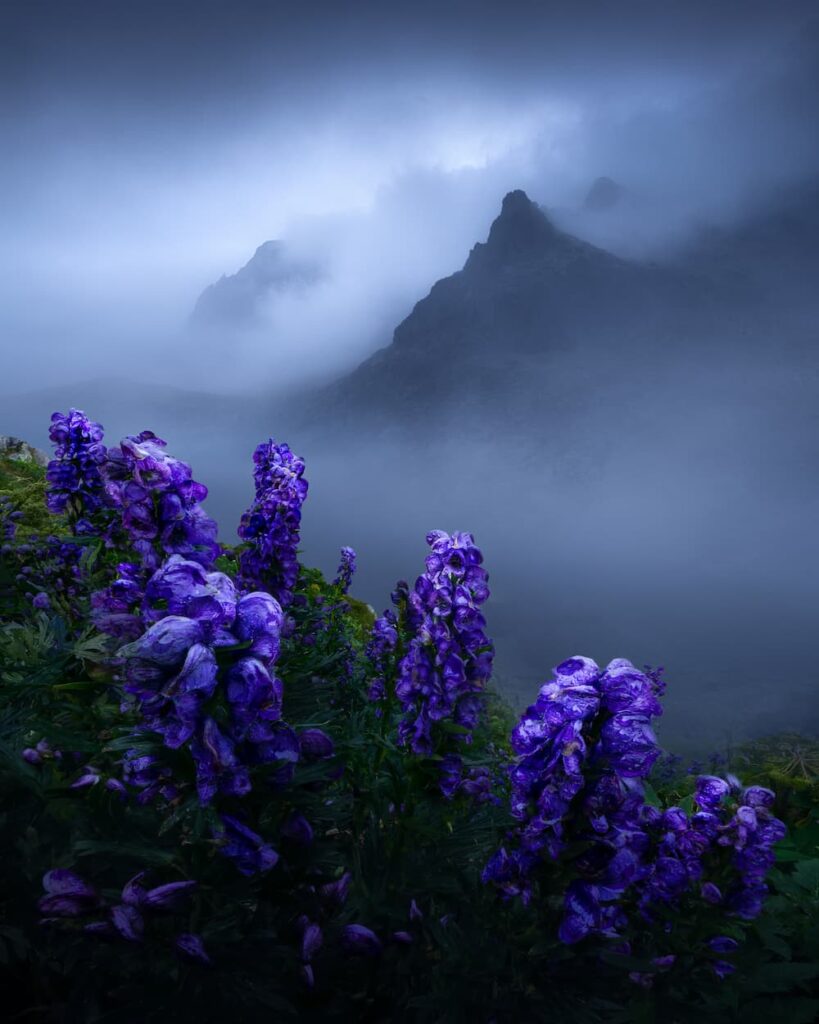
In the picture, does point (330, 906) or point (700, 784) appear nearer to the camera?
point (330, 906)

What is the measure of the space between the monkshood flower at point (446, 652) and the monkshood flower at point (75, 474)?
234 centimetres

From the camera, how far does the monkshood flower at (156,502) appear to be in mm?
2559

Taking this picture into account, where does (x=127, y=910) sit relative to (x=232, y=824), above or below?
below

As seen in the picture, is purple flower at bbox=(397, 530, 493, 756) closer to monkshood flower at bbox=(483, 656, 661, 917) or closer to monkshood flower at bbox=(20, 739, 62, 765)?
monkshood flower at bbox=(483, 656, 661, 917)

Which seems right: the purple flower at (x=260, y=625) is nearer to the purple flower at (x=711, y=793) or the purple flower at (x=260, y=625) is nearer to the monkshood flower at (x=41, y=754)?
the monkshood flower at (x=41, y=754)

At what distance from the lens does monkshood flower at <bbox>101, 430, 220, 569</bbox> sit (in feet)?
8.39

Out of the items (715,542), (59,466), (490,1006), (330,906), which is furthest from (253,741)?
(715,542)

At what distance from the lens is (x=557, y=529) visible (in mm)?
179375

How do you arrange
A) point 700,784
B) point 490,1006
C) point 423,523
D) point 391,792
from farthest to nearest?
1. point 423,523
2. point 391,792
3. point 700,784
4. point 490,1006

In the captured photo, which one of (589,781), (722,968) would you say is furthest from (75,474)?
(722,968)

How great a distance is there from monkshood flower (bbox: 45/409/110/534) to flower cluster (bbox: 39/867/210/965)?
9.22 feet

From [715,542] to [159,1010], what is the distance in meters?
174

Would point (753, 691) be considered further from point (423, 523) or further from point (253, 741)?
point (423, 523)

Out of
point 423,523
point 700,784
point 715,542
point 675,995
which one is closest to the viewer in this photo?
point 675,995
